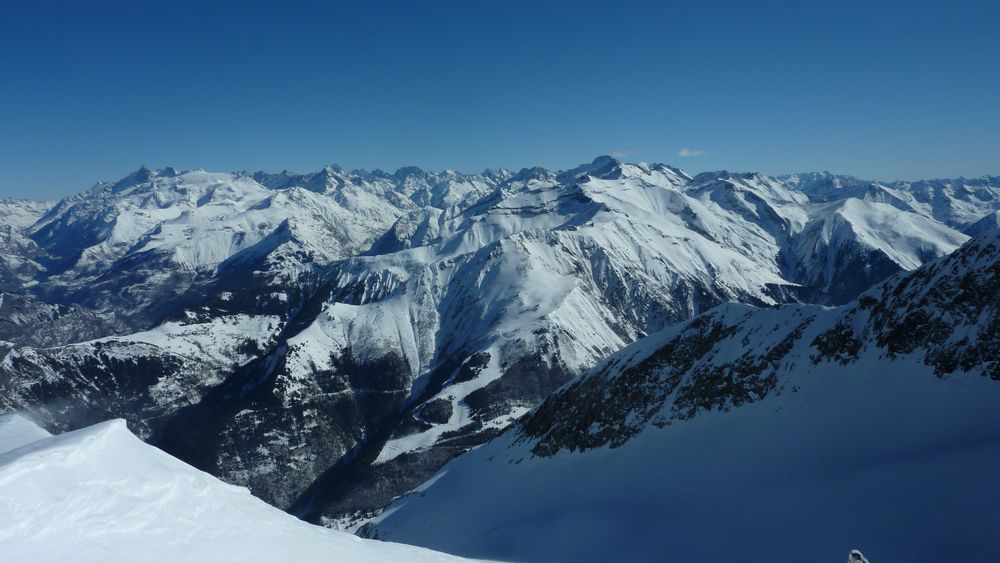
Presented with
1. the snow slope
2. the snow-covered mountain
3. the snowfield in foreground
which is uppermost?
the snow slope

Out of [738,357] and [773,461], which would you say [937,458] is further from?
[738,357]

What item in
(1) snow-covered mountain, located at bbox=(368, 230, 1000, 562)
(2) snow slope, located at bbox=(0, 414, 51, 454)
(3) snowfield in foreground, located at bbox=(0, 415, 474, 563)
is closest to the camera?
(3) snowfield in foreground, located at bbox=(0, 415, 474, 563)

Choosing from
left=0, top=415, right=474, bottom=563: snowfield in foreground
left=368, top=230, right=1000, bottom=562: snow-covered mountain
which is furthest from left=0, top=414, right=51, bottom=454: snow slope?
left=368, top=230, right=1000, bottom=562: snow-covered mountain

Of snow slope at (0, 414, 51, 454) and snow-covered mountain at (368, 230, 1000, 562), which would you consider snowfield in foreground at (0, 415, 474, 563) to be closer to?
snow slope at (0, 414, 51, 454)

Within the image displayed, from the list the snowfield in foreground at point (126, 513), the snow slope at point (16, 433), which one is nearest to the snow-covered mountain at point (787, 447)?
the snowfield in foreground at point (126, 513)

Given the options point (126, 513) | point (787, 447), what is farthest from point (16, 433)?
point (787, 447)

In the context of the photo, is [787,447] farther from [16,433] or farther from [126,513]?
[16,433]
